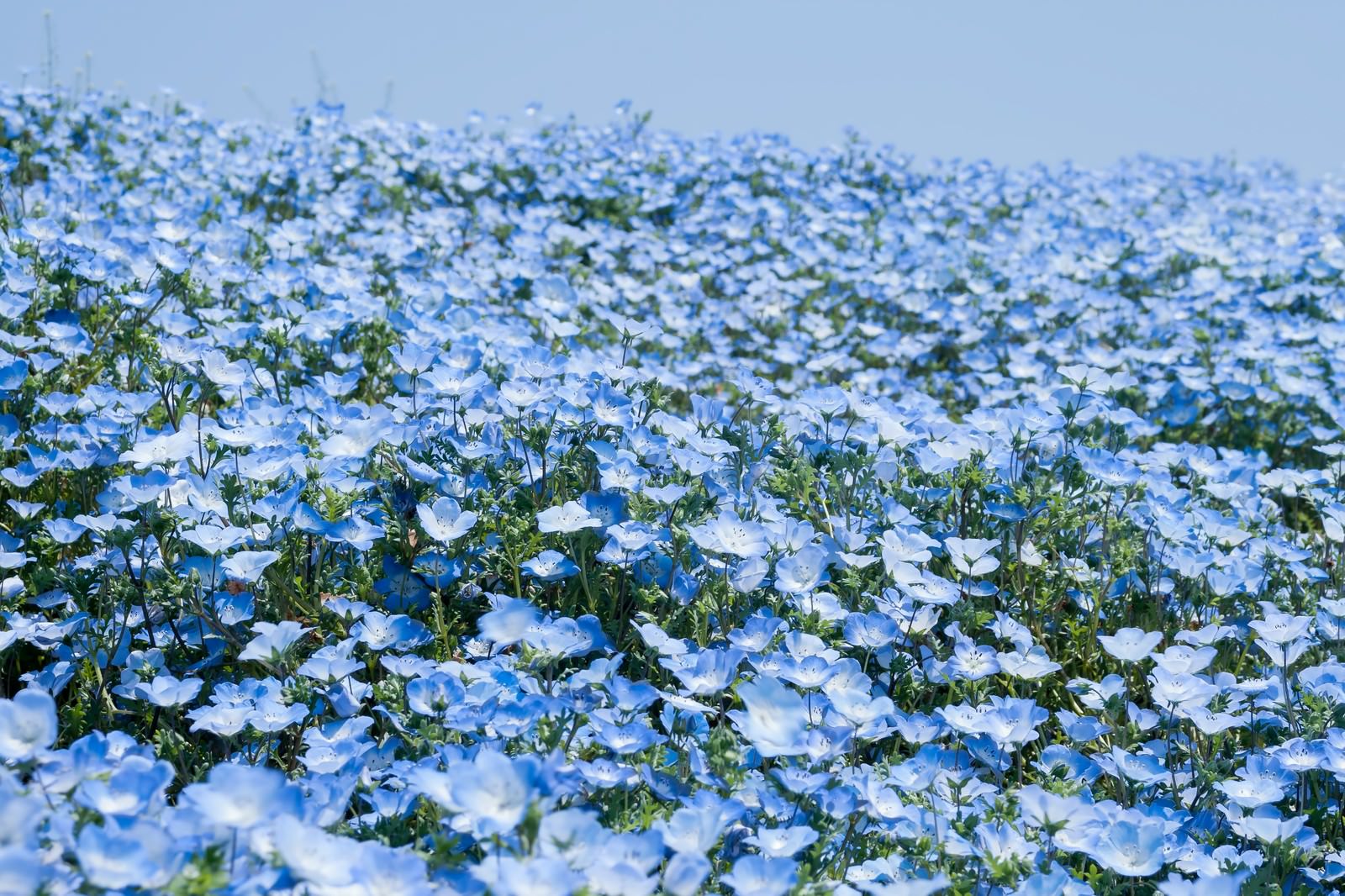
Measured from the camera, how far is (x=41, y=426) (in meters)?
3.35

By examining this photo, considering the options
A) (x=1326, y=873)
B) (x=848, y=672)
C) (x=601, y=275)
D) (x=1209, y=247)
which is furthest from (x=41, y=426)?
(x=1209, y=247)

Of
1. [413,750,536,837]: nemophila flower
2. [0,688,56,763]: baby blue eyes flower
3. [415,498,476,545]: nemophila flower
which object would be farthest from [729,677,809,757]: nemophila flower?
[0,688,56,763]: baby blue eyes flower

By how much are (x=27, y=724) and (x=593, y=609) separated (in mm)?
1405

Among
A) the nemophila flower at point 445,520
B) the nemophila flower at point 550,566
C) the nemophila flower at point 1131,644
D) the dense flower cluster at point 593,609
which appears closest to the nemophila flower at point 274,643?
the dense flower cluster at point 593,609

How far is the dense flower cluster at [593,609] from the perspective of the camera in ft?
6.57

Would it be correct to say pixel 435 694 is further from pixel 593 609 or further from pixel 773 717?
pixel 593 609

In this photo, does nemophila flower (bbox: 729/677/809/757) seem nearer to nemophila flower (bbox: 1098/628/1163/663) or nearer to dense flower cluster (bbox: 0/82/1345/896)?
dense flower cluster (bbox: 0/82/1345/896)

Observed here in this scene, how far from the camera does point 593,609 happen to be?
3.05 m

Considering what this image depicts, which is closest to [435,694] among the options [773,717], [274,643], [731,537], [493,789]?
[274,643]

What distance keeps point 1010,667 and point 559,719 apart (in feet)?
4.03

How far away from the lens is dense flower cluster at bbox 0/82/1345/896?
2004 mm

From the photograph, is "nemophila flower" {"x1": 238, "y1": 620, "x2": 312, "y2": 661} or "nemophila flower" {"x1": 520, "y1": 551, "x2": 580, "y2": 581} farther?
"nemophila flower" {"x1": 520, "y1": 551, "x2": 580, "y2": 581}

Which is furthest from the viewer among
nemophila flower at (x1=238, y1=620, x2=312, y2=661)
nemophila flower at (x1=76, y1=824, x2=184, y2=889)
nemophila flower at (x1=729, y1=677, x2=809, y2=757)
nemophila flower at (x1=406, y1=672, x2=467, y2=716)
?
nemophila flower at (x1=238, y1=620, x2=312, y2=661)

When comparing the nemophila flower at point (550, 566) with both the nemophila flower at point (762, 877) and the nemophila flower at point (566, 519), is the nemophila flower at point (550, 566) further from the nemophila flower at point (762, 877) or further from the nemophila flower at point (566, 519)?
the nemophila flower at point (762, 877)
